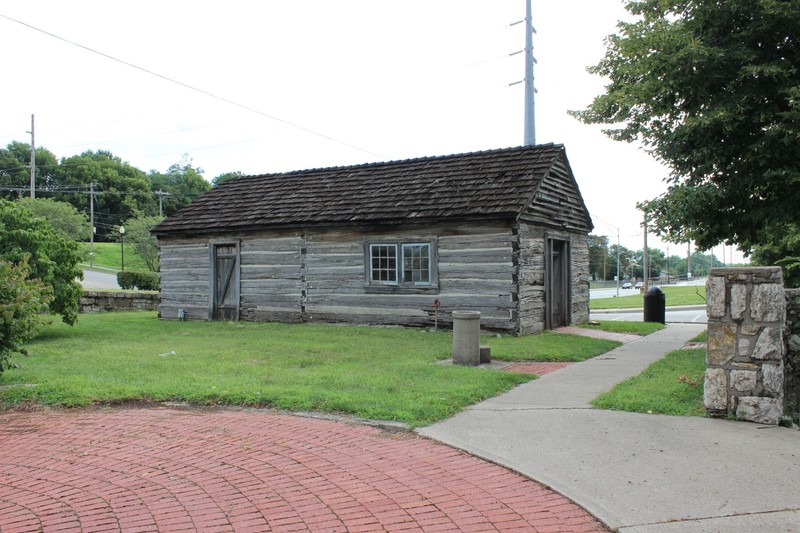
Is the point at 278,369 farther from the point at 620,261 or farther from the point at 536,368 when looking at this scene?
the point at 620,261

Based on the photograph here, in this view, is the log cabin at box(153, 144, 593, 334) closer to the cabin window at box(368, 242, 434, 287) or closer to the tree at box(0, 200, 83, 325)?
the cabin window at box(368, 242, 434, 287)

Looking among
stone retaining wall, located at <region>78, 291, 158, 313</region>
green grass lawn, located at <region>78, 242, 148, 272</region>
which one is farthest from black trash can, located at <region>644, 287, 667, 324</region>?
green grass lawn, located at <region>78, 242, 148, 272</region>

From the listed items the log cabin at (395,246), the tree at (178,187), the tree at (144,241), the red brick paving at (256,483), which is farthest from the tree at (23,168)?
the red brick paving at (256,483)

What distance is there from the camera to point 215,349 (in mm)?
12305

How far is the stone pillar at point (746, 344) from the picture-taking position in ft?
20.8

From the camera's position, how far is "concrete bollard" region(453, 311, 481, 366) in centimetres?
1023

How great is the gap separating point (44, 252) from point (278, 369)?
796cm

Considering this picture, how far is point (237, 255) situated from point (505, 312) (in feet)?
29.9

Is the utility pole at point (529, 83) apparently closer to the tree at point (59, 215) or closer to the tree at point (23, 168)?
the tree at point (59, 215)

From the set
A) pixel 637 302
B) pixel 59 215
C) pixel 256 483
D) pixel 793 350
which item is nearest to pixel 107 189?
pixel 59 215

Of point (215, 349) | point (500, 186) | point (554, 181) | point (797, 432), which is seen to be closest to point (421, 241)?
point (500, 186)

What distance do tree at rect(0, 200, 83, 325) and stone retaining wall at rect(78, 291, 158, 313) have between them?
947cm

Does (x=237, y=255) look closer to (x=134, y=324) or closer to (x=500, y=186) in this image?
(x=134, y=324)

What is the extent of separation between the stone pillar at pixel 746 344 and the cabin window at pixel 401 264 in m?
9.70
